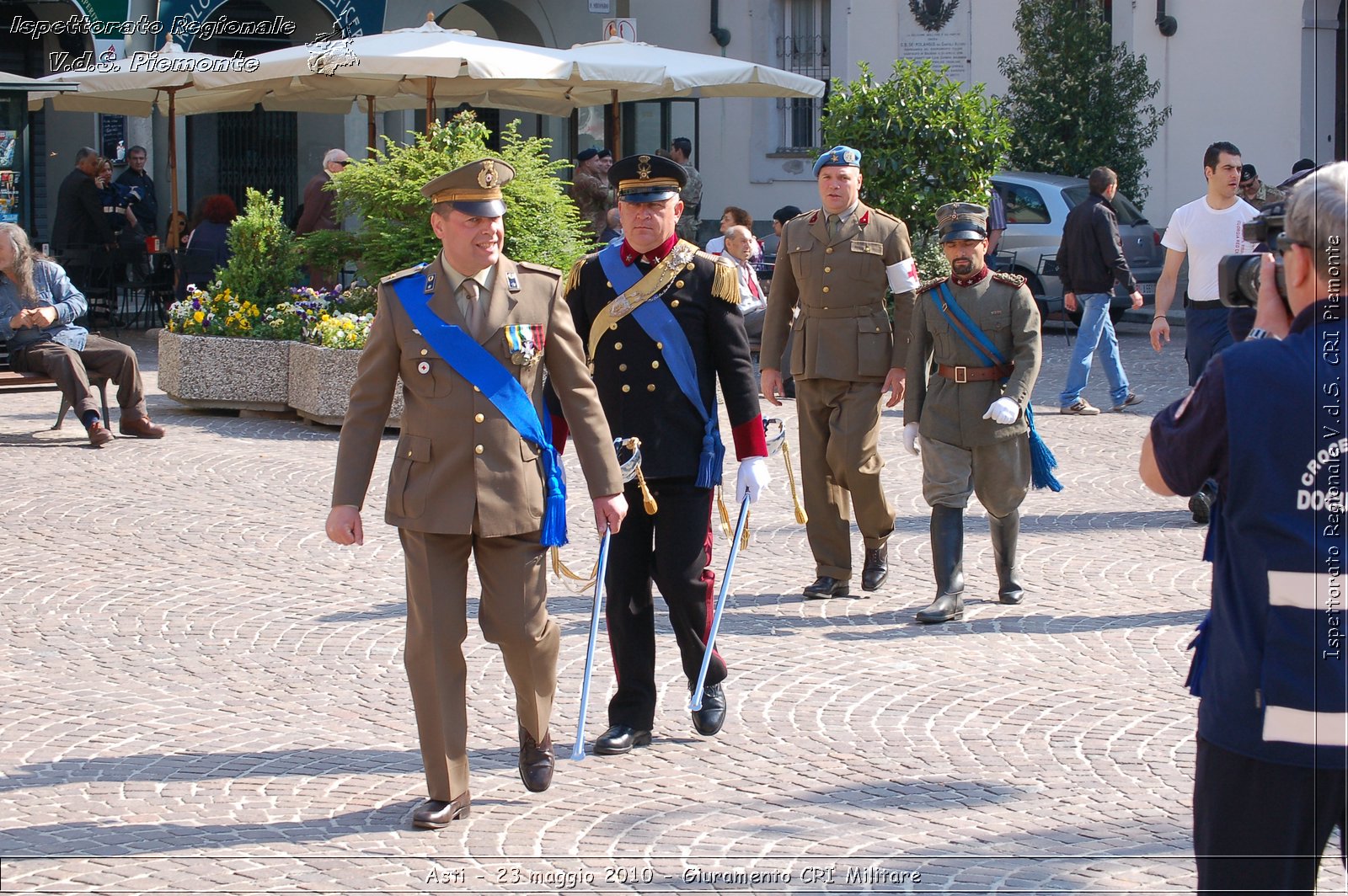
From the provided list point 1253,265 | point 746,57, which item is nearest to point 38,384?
point 1253,265

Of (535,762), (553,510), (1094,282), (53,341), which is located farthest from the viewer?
(1094,282)

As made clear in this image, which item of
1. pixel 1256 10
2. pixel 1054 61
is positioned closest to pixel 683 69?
pixel 1054 61

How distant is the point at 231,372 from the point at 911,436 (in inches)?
270

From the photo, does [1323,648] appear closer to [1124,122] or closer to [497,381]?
[497,381]

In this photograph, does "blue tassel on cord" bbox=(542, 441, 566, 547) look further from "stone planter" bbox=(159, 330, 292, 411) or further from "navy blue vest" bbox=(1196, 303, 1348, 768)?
"stone planter" bbox=(159, 330, 292, 411)

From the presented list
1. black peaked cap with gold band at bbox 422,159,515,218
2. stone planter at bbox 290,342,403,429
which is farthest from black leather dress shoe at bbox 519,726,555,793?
stone planter at bbox 290,342,403,429

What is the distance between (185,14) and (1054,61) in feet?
37.4

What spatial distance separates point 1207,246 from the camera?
923 centimetres

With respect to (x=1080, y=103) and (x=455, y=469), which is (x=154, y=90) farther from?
(x=455, y=469)

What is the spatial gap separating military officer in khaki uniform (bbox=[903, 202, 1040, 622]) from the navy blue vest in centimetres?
393

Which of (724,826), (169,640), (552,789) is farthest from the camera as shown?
(169,640)

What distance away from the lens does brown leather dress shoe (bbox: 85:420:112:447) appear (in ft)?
36.7

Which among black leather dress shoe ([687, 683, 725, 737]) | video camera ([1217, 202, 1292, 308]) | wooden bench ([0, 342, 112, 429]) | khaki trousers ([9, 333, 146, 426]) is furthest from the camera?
wooden bench ([0, 342, 112, 429])

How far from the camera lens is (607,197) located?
55.9 ft
